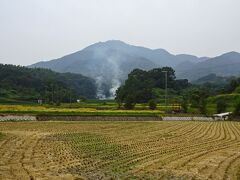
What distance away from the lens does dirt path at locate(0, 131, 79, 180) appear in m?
12.8

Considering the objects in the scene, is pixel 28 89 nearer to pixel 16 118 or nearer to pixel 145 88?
pixel 145 88

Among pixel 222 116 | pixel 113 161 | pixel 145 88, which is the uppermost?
pixel 145 88

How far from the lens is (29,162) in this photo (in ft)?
50.3

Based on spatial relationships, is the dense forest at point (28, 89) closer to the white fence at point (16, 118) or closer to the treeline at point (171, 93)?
the treeline at point (171, 93)

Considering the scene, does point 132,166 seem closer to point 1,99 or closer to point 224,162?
point 224,162

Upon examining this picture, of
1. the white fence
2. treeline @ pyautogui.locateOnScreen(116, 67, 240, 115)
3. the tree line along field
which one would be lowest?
the tree line along field

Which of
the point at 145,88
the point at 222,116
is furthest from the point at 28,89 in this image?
the point at 222,116

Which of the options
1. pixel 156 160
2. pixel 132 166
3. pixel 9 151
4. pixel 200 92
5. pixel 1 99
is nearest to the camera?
pixel 132 166

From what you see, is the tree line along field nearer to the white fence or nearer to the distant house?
the white fence

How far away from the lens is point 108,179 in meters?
12.4

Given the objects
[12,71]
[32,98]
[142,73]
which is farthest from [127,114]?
[12,71]

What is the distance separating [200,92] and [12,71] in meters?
73.7

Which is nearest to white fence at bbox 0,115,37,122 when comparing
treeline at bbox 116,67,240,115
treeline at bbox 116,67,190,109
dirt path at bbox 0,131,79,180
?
dirt path at bbox 0,131,79,180

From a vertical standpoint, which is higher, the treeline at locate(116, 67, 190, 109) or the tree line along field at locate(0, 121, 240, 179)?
the treeline at locate(116, 67, 190, 109)
